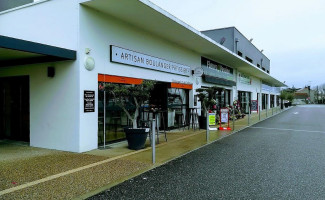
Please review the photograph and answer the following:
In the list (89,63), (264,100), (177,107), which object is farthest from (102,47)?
(264,100)

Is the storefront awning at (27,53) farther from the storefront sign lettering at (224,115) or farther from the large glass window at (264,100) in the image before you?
the large glass window at (264,100)

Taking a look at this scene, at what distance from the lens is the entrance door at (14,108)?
8.28 m

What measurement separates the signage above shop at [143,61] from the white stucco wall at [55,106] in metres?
1.58

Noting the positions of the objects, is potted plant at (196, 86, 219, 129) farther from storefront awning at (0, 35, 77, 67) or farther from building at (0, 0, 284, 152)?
storefront awning at (0, 35, 77, 67)

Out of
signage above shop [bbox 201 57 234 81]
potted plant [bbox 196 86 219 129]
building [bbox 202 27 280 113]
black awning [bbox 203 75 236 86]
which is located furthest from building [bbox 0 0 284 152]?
building [bbox 202 27 280 113]

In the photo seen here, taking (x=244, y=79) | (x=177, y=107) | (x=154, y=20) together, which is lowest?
(x=177, y=107)

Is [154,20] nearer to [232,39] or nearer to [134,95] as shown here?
[134,95]

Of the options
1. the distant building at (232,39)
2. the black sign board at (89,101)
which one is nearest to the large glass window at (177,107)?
the black sign board at (89,101)

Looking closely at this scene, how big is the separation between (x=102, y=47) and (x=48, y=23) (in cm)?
168

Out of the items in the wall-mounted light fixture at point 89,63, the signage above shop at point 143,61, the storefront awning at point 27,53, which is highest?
the signage above shop at point 143,61

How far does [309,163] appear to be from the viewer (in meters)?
5.91

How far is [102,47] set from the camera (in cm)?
764

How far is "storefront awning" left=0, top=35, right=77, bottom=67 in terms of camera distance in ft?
17.9

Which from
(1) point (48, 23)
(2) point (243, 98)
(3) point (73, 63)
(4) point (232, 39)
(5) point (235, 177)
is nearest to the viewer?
(5) point (235, 177)
